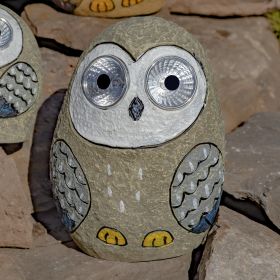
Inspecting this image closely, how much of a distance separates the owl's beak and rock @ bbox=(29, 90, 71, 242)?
906 mm

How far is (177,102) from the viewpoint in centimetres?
290

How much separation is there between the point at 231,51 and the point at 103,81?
7.60 ft

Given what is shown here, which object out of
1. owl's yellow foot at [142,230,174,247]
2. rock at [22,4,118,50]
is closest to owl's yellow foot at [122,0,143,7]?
rock at [22,4,118,50]

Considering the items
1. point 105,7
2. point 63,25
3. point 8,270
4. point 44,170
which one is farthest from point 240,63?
point 8,270

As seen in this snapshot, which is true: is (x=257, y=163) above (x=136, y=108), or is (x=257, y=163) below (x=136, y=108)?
below

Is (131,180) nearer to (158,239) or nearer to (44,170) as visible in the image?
(158,239)

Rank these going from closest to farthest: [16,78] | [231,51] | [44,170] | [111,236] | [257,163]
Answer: [111,236], [257,163], [16,78], [44,170], [231,51]

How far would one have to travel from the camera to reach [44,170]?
13.3 feet

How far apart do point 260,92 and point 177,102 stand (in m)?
2.21

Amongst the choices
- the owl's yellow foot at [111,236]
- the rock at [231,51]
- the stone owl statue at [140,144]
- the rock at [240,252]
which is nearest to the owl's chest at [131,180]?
the stone owl statue at [140,144]

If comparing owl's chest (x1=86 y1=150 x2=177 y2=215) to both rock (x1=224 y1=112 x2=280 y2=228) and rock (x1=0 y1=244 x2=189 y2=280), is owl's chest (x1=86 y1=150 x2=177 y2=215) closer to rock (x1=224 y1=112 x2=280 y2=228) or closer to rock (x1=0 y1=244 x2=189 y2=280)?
rock (x1=0 y1=244 x2=189 y2=280)

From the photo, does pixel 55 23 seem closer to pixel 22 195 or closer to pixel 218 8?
pixel 218 8

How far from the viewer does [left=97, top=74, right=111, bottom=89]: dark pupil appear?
115 inches

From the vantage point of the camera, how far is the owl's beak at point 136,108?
288cm
